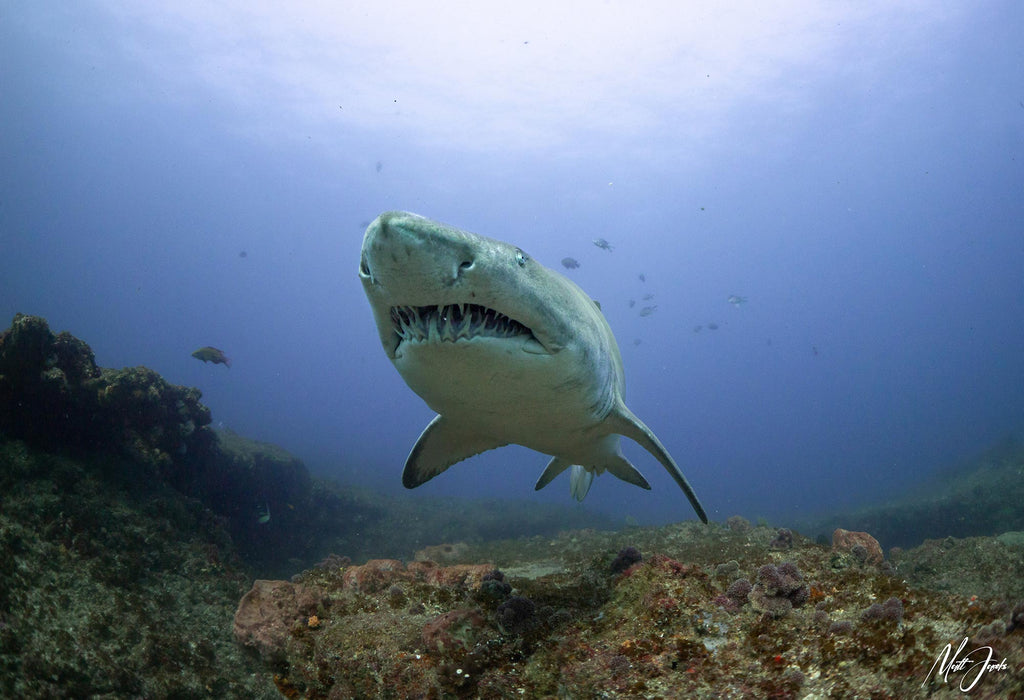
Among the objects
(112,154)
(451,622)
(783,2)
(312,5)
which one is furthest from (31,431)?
(112,154)

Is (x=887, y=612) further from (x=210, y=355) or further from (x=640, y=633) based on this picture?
(x=210, y=355)

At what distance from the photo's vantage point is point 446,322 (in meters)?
2.54

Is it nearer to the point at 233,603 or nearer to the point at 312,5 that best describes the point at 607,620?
the point at 233,603

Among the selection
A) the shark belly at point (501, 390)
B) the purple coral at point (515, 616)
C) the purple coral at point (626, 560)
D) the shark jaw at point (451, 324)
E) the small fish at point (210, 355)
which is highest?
the small fish at point (210, 355)

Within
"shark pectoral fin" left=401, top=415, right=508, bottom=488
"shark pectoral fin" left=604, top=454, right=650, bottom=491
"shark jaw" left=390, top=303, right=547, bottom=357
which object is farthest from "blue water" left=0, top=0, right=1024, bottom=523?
"shark jaw" left=390, top=303, right=547, bottom=357

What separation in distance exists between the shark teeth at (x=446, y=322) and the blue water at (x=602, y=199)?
39.1 meters

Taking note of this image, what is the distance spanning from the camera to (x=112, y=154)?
75938mm

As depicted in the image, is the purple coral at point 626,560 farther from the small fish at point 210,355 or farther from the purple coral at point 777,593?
the small fish at point 210,355

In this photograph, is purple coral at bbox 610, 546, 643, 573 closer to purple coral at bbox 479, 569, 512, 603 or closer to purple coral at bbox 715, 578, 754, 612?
purple coral at bbox 479, 569, 512, 603

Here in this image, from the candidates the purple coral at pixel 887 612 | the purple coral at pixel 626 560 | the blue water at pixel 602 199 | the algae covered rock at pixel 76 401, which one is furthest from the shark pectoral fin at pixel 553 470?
the blue water at pixel 602 199

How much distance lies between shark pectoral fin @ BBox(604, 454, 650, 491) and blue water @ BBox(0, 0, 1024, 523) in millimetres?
36411

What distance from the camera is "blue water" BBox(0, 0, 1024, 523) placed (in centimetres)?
3728

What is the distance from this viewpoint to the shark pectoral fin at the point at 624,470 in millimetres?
5779

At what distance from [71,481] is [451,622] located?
6.32 m
